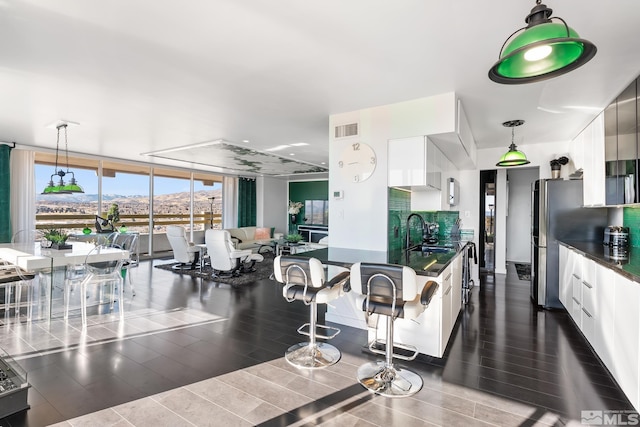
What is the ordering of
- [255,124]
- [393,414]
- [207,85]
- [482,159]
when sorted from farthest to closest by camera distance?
1. [482,159]
2. [255,124]
3. [207,85]
4. [393,414]

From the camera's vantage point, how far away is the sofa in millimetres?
8781

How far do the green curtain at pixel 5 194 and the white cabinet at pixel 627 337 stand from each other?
29.5 ft

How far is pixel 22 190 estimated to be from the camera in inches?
249

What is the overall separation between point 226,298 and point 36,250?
2.71m

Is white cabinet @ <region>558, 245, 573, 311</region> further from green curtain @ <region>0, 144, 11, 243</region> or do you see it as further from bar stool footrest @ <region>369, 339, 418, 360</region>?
green curtain @ <region>0, 144, 11, 243</region>

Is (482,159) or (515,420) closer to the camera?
(515,420)

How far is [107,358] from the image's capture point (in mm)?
2791

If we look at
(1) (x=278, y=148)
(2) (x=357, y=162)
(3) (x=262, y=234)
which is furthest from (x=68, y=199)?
(2) (x=357, y=162)

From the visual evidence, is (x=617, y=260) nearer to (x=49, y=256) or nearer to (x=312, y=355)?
(x=312, y=355)

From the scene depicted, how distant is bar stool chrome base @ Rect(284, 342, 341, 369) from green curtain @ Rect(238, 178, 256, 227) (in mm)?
8292

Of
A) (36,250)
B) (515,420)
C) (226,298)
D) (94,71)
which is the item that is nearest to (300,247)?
(226,298)

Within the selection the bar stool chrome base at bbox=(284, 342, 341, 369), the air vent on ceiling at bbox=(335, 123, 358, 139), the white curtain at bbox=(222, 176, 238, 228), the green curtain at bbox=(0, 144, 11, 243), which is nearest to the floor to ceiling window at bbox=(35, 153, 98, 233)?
the green curtain at bbox=(0, 144, 11, 243)

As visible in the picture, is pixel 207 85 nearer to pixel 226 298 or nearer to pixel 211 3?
pixel 211 3

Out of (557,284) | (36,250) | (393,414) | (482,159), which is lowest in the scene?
(393,414)
